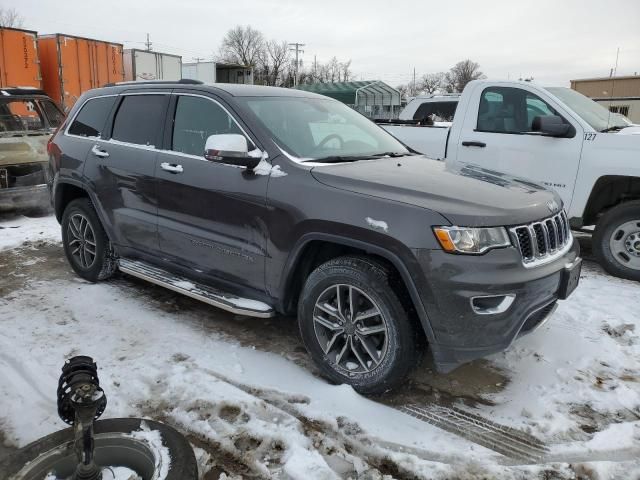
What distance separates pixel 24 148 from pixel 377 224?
6.73 metres

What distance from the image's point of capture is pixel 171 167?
395 centimetres

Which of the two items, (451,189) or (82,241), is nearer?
(451,189)

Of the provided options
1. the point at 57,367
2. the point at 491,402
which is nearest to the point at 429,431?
the point at 491,402

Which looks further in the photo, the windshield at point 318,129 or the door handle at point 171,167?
the door handle at point 171,167

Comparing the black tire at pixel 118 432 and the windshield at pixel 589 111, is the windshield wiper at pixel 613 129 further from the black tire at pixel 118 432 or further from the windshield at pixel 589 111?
the black tire at pixel 118 432

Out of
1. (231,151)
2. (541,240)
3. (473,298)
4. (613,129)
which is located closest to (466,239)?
(473,298)

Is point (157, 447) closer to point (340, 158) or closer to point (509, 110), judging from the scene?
point (340, 158)

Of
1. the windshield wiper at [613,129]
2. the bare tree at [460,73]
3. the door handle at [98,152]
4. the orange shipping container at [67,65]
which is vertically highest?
the bare tree at [460,73]

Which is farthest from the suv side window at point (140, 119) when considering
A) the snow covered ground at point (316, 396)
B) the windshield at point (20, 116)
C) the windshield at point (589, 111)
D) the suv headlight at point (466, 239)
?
the windshield at point (20, 116)

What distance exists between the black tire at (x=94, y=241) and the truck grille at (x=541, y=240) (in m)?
3.66

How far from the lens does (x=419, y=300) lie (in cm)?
280

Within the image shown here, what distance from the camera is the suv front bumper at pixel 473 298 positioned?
2695 millimetres

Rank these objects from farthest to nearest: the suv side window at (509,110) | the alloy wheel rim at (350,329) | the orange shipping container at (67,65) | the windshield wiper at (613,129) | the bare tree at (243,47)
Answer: the bare tree at (243,47)
the orange shipping container at (67,65)
the suv side window at (509,110)
the windshield wiper at (613,129)
the alloy wheel rim at (350,329)

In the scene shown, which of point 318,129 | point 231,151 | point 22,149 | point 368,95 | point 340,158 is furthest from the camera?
point 368,95
